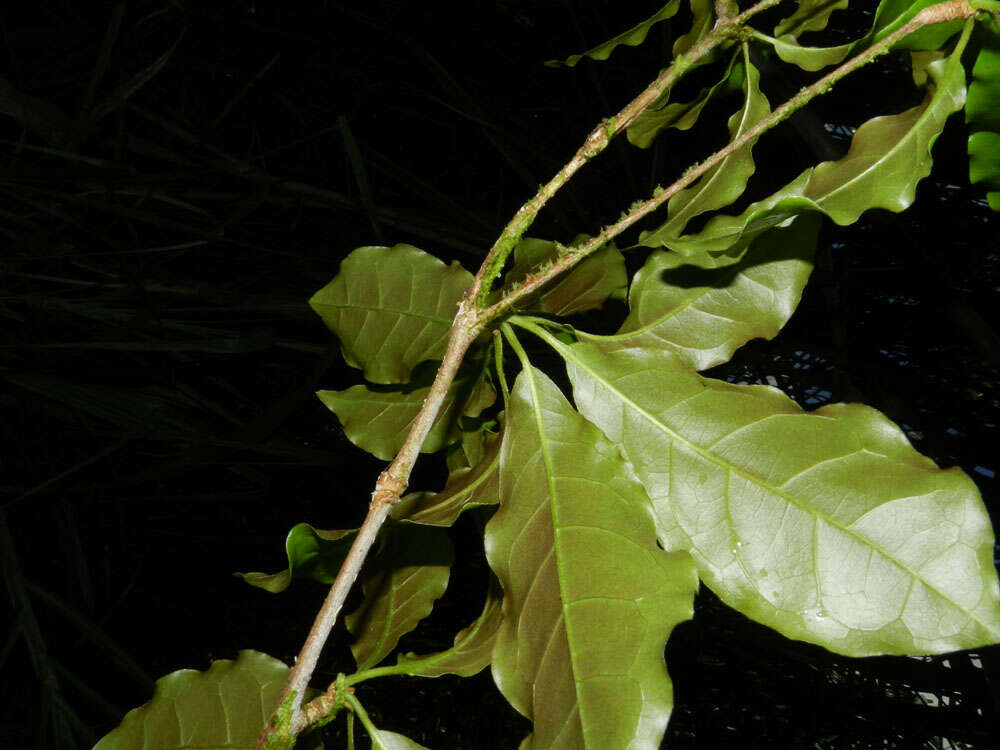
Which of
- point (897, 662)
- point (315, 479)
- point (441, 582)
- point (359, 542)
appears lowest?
point (897, 662)

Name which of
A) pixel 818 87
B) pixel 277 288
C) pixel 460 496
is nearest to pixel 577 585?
pixel 460 496

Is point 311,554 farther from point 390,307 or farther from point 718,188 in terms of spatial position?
point 718,188

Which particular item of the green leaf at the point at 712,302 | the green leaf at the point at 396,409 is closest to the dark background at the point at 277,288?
the green leaf at the point at 396,409

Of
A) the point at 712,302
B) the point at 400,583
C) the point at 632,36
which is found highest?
the point at 632,36

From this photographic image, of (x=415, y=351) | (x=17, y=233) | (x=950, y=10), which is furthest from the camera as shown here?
(x=17, y=233)

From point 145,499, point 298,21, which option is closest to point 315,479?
point 145,499

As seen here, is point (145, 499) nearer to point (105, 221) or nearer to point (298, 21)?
point (105, 221)

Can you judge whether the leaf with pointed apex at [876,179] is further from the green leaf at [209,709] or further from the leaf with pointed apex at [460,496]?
the green leaf at [209,709]
